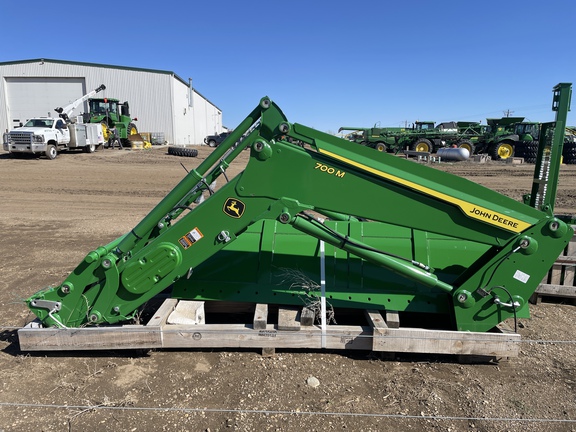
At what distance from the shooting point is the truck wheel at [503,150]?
2647 cm

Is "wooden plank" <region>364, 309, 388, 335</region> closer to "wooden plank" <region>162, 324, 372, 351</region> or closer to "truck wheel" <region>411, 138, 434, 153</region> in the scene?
"wooden plank" <region>162, 324, 372, 351</region>

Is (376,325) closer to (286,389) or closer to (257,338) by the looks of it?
(286,389)

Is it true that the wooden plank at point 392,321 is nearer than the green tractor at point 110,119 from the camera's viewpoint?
Yes

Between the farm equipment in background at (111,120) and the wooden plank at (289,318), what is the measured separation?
25.5 m

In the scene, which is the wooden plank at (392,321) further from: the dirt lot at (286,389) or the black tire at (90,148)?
the black tire at (90,148)

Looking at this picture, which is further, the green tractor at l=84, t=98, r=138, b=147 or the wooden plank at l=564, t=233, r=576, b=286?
the green tractor at l=84, t=98, r=138, b=147

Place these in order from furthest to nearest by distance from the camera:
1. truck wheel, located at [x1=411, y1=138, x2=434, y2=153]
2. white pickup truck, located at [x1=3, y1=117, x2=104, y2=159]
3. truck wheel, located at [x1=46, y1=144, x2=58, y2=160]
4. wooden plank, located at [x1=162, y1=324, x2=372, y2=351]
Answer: truck wheel, located at [x1=411, y1=138, x2=434, y2=153] → truck wheel, located at [x1=46, y1=144, x2=58, y2=160] → white pickup truck, located at [x1=3, y1=117, x2=104, y2=159] → wooden plank, located at [x1=162, y1=324, x2=372, y2=351]

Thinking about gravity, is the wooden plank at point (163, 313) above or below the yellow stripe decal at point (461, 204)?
below

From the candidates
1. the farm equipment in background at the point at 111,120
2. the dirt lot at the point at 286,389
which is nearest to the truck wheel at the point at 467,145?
the farm equipment in background at the point at 111,120

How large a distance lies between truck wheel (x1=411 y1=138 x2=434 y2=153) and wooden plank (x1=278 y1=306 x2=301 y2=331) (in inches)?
1086

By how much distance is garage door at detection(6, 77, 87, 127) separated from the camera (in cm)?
3444

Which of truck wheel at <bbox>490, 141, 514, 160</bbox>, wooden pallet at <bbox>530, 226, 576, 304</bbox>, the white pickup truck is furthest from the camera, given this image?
truck wheel at <bbox>490, 141, 514, 160</bbox>

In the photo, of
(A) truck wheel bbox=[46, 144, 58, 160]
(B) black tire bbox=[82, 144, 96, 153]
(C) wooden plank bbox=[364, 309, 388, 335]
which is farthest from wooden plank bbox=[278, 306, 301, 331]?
(B) black tire bbox=[82, 144, 96, 153]

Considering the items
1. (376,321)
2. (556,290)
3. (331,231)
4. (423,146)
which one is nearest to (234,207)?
(331,231)
